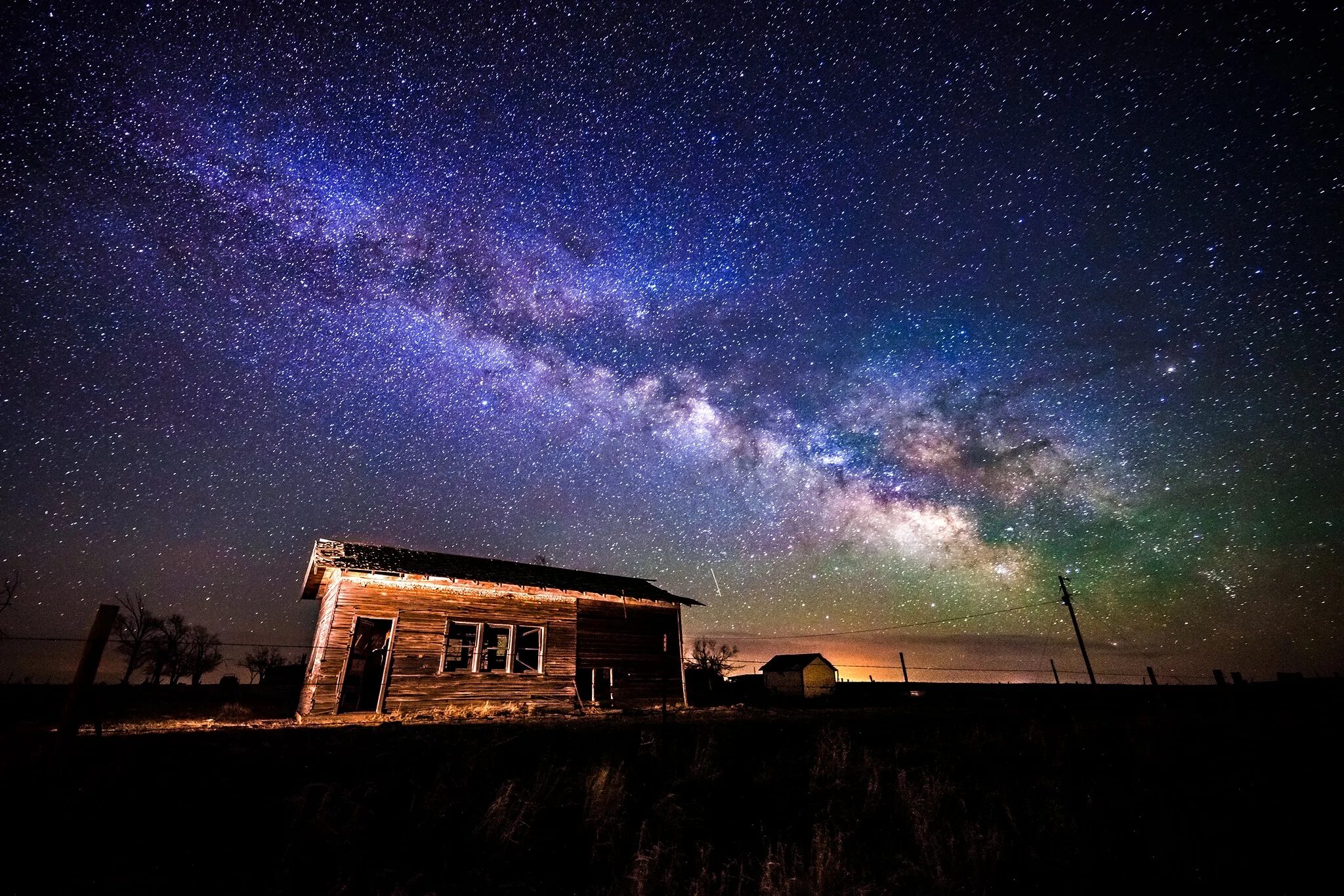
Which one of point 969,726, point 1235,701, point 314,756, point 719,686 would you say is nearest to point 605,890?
point 314,756

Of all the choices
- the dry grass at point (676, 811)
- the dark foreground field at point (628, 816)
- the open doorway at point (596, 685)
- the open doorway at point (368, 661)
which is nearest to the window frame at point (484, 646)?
the open doorway at point (596, 685)

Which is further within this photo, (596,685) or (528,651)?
(596,685)

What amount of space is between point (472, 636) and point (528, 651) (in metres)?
1.94

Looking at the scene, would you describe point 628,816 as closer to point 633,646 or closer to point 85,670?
point 85,670

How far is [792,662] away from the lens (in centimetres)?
4859

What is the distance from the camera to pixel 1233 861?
6.30 meters

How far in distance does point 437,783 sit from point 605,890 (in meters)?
3.04

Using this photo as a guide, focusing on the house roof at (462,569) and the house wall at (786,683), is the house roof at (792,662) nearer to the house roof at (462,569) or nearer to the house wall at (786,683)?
the house wall at (786,683)

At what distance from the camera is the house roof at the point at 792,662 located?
4741 centimetres

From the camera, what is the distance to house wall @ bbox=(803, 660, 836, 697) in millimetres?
45969

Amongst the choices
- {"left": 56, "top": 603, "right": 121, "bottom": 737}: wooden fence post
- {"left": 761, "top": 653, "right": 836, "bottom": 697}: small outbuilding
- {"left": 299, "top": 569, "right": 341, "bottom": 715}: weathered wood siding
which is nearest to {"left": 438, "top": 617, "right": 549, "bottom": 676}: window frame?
{"left": 299, "top": 569, "right": 341, "bottom": 715}: weathered wood siding

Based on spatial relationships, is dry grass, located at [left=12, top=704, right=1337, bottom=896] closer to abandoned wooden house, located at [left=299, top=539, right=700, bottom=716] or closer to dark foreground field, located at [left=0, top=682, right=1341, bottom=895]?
dark foreground field, located at [left=0, top=682, right=1341, bottom=895]

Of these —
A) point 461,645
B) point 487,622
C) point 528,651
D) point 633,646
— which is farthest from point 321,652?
point 633,646

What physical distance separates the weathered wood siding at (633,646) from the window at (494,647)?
5.50ft
